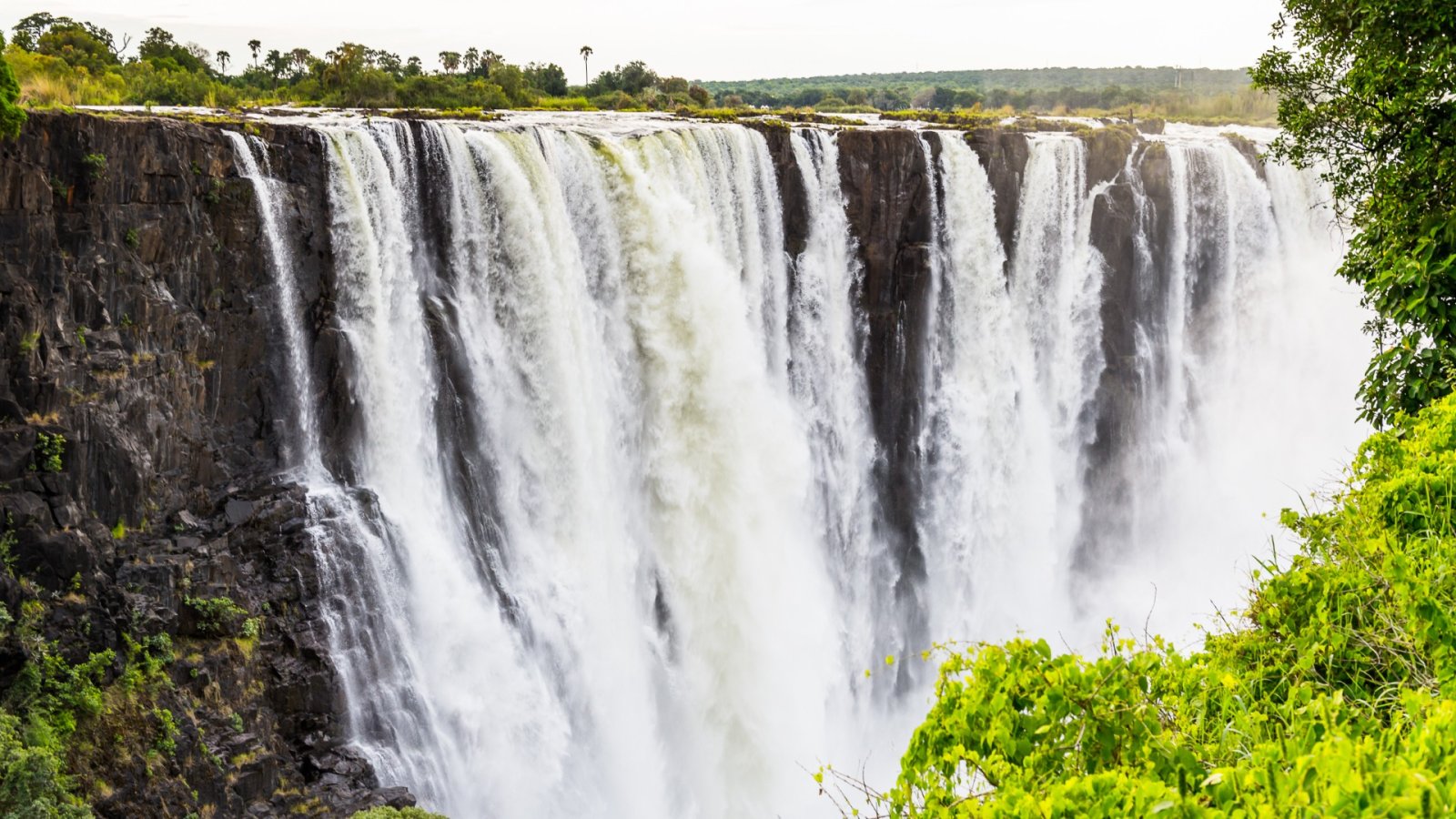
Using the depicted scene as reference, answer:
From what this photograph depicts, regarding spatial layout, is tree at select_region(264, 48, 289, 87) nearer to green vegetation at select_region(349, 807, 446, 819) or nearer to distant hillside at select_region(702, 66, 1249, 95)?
green vegetation at select_region(349, 807, 446, 819)

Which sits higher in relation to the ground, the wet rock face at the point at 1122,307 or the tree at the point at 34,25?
the tree at the point at 34,25

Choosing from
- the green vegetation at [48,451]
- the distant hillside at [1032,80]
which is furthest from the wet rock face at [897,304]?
the distant hillside at [1032,80]

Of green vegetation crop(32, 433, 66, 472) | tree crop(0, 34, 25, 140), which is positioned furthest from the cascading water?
green vegetation crop(32, 433, 66, 472)

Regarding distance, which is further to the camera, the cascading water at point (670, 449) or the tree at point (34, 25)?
the tree at point (34, 25)

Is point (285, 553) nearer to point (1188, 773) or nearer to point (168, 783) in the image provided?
point (168, 783)

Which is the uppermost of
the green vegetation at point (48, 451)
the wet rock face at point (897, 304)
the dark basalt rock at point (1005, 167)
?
the dark basalt rock at point (1005, 167)

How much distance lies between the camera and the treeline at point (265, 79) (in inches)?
880

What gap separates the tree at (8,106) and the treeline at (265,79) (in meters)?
1.50

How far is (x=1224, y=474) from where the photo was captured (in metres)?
32.5

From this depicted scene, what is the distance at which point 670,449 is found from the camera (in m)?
21.8

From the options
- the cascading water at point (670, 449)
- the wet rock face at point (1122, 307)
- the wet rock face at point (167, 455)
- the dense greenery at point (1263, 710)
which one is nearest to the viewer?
the dense greenery at point (1263, 710)

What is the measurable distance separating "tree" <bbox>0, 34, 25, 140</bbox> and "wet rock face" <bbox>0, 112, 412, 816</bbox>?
22 cm

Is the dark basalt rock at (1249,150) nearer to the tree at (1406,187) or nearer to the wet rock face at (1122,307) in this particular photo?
the wet rock face at (1122,307)

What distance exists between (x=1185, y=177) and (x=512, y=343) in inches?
781
